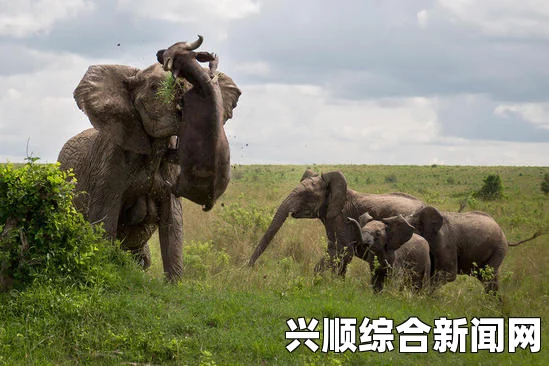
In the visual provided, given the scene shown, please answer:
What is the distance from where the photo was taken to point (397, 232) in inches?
452

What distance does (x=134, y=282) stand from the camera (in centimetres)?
932

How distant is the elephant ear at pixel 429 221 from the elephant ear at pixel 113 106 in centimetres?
504

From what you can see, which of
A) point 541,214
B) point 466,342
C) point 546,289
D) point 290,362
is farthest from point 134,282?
point 541,214

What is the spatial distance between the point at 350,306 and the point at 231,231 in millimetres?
8717

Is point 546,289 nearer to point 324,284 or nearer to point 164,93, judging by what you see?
point 324,284

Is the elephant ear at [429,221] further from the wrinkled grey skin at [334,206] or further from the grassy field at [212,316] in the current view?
the grassy field at [212,316]

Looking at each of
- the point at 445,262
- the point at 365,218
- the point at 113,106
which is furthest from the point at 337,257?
the point at 113,106

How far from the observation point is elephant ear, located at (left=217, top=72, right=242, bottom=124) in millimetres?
9273

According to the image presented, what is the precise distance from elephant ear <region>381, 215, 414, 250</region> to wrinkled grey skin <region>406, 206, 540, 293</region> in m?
1.08

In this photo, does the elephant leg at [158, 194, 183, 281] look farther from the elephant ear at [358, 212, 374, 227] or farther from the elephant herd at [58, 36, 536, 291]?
the elephant ear at [358, 212, 374, 227]

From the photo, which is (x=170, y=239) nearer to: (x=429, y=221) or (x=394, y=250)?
(x=394, y=250)

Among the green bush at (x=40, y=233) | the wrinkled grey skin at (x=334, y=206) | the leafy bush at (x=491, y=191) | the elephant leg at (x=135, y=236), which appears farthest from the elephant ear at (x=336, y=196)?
the leafy bush at (x=491, y=191)

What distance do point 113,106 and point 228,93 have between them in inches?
53.0

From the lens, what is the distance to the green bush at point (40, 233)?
878 cm
